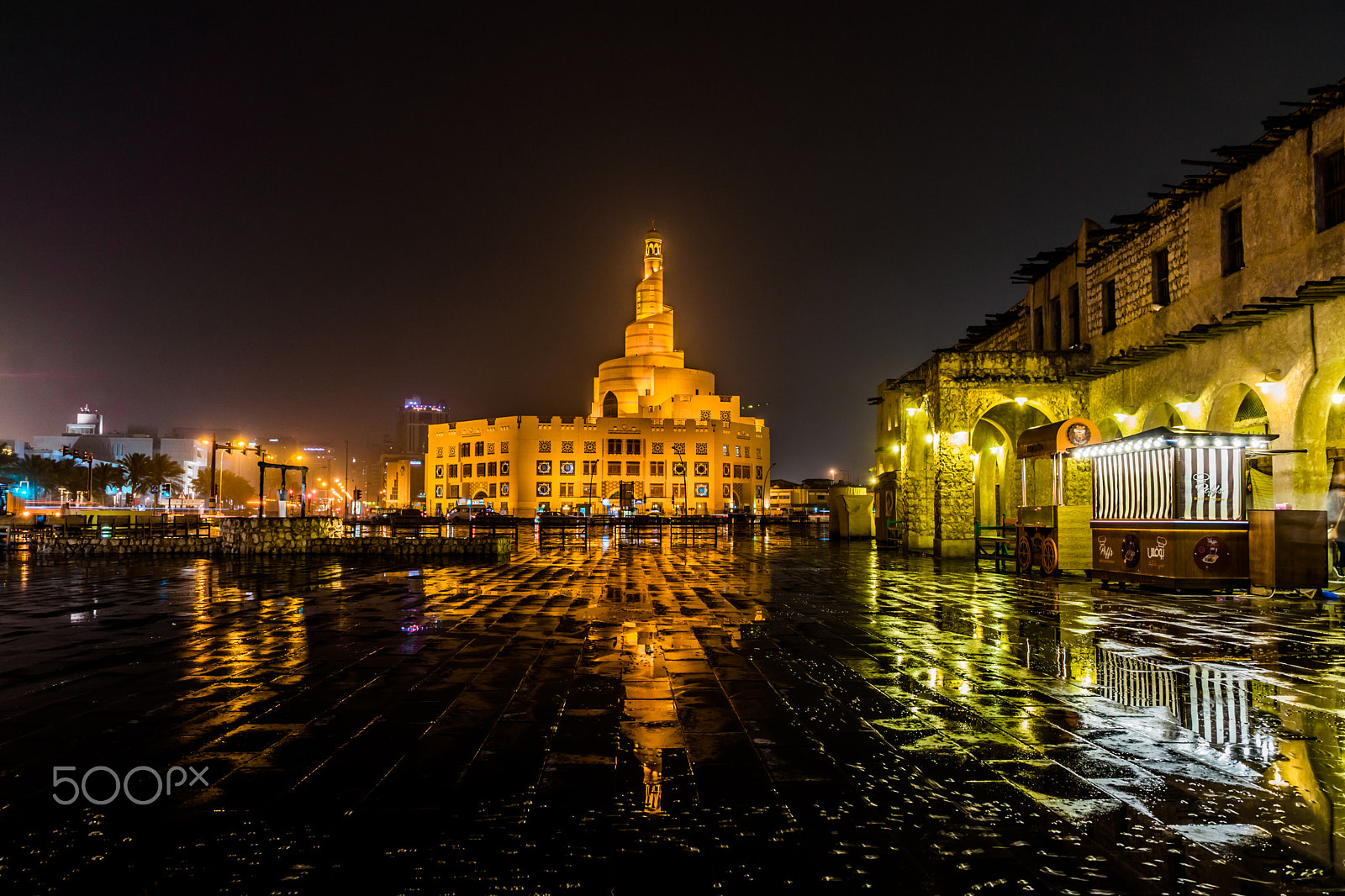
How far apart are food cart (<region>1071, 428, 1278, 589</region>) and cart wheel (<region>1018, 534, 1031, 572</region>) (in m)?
2.35

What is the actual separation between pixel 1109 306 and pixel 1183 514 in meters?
10.7

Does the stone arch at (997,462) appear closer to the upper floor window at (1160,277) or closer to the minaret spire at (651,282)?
the upper floor window at (1160,277)

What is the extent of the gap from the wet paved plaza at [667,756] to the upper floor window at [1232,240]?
35.1 feet

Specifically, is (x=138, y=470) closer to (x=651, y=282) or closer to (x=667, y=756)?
(x=651, y=282)

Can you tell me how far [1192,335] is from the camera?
57.1 ft

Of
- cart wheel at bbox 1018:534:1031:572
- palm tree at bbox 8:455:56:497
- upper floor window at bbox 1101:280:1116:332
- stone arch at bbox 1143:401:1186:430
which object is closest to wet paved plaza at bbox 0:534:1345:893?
cart wheel at bbox 1018:534:1031:572

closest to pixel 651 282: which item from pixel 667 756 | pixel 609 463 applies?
pixel 609 463

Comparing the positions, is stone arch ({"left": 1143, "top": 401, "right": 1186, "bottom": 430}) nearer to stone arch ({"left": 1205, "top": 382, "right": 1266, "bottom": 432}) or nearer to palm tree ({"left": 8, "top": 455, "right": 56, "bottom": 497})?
stone arch ({"left": 1205, "top": 382, "right": 1266, "bottom": 432})

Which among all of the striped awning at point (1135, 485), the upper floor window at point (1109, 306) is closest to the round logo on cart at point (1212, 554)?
the striped awning at point (1135, 485)

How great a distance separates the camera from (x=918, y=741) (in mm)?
4867

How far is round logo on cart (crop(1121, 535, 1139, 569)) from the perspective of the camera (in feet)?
47.5

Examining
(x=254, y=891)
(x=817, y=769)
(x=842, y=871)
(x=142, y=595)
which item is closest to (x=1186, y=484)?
(x=817, y=769)

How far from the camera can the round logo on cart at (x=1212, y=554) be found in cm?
1344

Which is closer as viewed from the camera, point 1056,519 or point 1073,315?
point 1056,519
